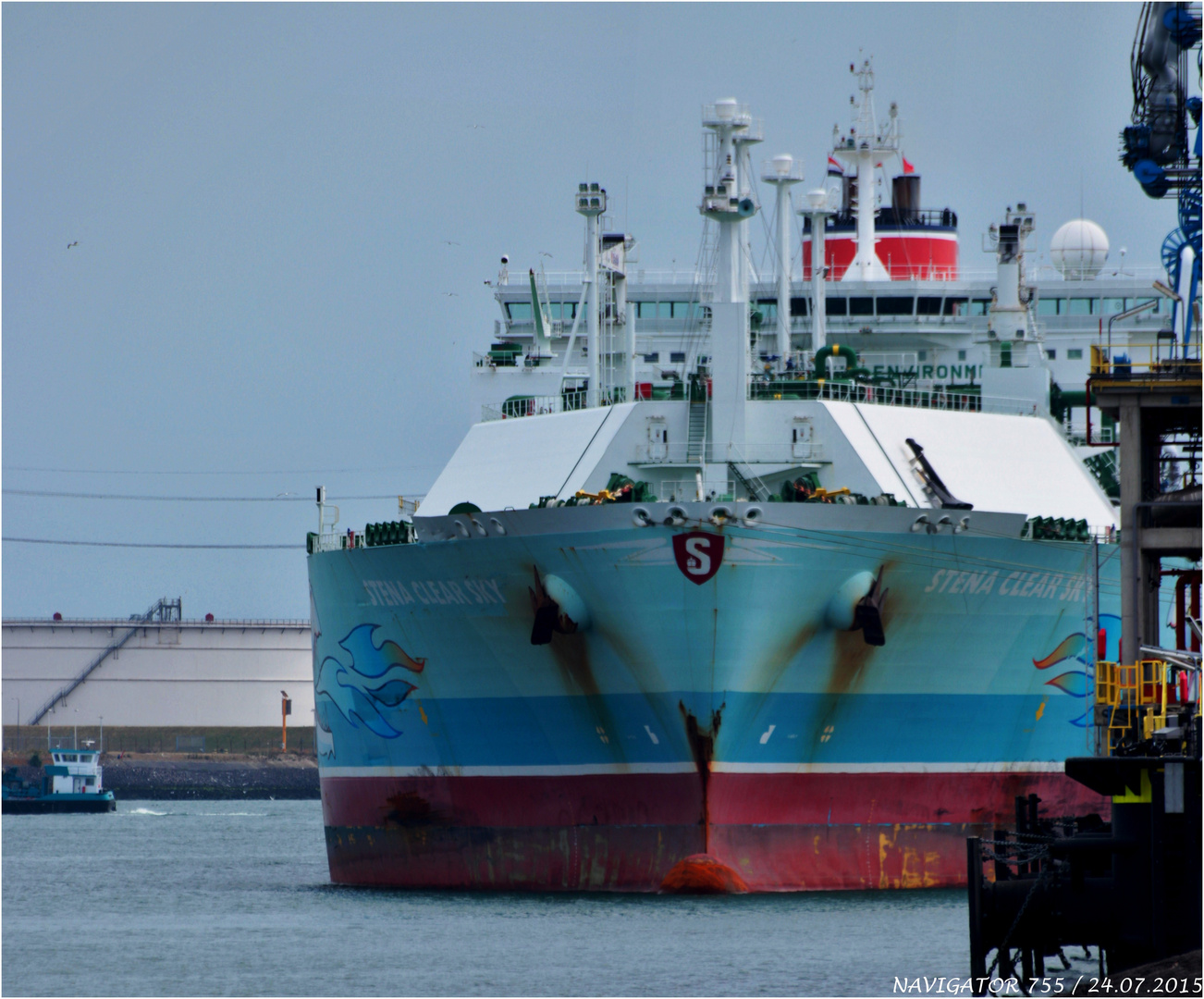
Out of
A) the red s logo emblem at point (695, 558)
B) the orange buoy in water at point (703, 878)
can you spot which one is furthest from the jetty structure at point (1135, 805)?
the red s logo emblem at point (695, 558)

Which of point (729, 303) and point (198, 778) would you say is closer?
point (729, 303)

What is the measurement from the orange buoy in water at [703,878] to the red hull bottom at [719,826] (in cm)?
12

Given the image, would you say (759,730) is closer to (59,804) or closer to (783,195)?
(783,195)

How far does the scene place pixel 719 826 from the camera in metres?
32.8

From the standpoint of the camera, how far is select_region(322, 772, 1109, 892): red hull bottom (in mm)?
32969

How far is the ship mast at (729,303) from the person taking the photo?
37125 mm

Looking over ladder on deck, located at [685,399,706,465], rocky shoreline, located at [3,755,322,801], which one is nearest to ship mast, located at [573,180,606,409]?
ladder on deck, located at [685,399,706,465]

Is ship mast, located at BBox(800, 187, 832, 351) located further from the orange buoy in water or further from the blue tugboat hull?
the blue tugboat hull

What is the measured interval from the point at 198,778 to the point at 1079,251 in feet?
172

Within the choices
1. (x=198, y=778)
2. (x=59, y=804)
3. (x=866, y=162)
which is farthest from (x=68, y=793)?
(x=866, y=162)

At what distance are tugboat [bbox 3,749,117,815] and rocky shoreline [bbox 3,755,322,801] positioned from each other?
851 centimetres

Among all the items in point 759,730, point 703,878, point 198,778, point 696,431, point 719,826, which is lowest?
point 198,778

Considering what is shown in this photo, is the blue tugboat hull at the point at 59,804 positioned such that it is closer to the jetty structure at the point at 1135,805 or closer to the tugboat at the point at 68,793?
the tugboat at the point at 68,793

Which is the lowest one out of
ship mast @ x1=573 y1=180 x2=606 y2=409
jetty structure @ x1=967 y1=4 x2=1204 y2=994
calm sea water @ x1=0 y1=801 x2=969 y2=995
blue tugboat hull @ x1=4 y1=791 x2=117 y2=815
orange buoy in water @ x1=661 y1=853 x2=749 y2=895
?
blue tugboat hull @ x1=4 y1=791 x2=117 y2=815
